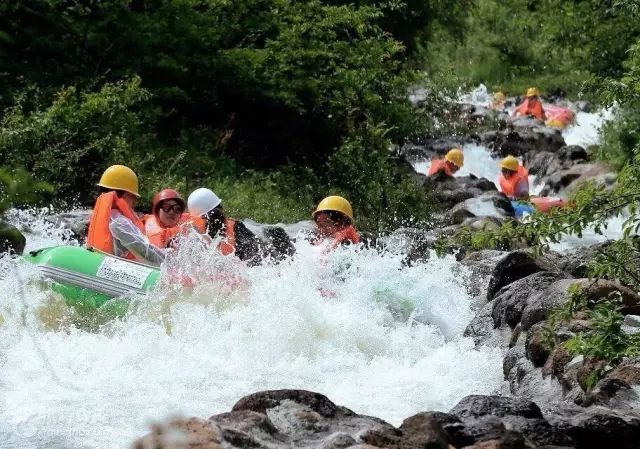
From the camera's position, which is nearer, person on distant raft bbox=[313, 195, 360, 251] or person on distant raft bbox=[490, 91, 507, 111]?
person on distant raft bbox=[313, 195, 360, 251]

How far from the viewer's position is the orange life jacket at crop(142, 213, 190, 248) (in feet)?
32.0

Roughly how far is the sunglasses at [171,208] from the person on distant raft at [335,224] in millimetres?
1313

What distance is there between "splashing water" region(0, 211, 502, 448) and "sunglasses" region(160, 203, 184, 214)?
0.76 m

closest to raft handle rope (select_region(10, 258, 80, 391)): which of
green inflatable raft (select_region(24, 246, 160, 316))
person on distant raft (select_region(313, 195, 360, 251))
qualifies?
green inflatable raft (select_region(24, 246, 160, 316))

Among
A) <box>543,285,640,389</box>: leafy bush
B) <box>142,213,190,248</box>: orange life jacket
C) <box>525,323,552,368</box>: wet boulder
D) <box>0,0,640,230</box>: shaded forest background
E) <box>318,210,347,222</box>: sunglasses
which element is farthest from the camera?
<box>0,0,640,230</box>: shaded forest background

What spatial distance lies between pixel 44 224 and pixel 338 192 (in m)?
3.86

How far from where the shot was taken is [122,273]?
897cm

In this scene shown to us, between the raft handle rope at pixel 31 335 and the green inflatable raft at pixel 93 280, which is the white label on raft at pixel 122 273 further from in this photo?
the raft handle rope at pixel 31 335

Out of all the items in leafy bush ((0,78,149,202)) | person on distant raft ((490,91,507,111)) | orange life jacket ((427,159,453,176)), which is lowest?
leafy bush ((0,78,149,202))

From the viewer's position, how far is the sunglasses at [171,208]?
9.84 m

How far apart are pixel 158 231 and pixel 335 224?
5.79 feet

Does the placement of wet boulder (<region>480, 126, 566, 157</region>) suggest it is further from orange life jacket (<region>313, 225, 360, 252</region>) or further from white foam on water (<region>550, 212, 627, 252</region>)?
orange life jacket (<region>313, 225, 360, 252</region>)

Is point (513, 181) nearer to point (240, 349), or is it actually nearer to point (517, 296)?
point (517, 296)

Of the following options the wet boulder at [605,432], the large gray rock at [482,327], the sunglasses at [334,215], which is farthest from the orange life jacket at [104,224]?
the wet boulder at [605,432]
